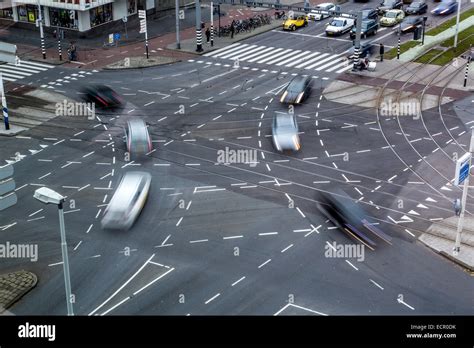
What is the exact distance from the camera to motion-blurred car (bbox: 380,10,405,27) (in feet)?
267

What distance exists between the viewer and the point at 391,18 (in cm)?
8219

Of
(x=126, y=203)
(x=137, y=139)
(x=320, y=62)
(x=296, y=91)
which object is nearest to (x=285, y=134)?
(x=296, y=91)

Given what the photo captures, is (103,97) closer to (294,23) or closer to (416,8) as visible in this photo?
(294,23)

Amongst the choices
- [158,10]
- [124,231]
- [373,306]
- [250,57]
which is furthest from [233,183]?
[158,10]

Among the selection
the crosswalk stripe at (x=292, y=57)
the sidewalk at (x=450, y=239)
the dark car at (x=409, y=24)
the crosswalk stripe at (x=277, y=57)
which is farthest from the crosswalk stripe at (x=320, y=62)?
the sidewalk at (x=450, y=239)

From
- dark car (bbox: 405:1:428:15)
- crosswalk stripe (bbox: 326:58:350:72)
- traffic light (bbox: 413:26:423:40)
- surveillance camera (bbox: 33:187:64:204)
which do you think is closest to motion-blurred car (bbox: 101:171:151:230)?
surveillance camera (bbox: 33:187:64:204)

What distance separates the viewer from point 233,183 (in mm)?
42406

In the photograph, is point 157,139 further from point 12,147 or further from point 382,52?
point 382,52

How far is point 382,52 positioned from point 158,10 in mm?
32779

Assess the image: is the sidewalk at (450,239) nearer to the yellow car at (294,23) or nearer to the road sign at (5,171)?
the road sign at (5,171)

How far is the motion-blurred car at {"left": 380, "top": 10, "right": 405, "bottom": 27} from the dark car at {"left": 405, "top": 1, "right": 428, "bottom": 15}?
3.16 m
